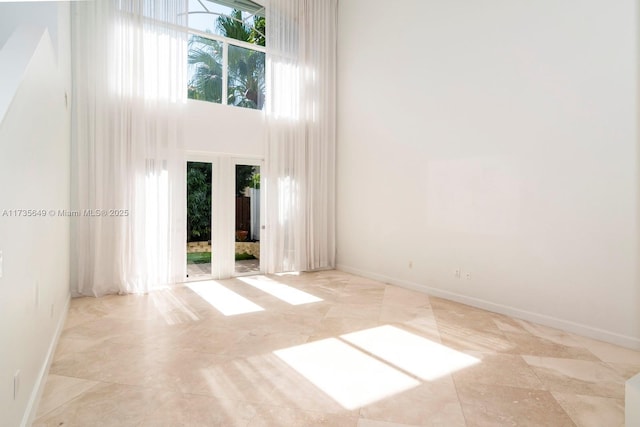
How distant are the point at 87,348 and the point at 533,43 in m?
5.44

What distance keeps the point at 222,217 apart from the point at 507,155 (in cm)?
427

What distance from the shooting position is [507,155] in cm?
422

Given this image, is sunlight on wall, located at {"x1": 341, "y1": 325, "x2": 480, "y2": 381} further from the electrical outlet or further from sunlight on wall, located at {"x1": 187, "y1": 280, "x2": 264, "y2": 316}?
the electrical outlet

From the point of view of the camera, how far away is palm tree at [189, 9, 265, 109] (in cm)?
580

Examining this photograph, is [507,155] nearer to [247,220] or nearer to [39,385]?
[247,220]

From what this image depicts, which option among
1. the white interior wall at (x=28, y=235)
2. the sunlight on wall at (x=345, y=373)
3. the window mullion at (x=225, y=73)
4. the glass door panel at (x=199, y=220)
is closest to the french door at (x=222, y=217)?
the glass door panel at (x=199, y=220)

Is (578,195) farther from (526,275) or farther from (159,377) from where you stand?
(159,377)

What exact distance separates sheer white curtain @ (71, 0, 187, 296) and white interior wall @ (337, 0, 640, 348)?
A: 314 centimetres

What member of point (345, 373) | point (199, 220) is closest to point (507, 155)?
point (345, 373)

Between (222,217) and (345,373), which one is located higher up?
(222,217)

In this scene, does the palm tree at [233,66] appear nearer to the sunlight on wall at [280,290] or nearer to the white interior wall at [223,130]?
the white interior wall at [223,130]

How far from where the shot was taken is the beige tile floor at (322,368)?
2195mm

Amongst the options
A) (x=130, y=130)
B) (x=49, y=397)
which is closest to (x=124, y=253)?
(x=130, y=130)

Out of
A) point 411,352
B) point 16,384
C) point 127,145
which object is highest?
point 127,145
